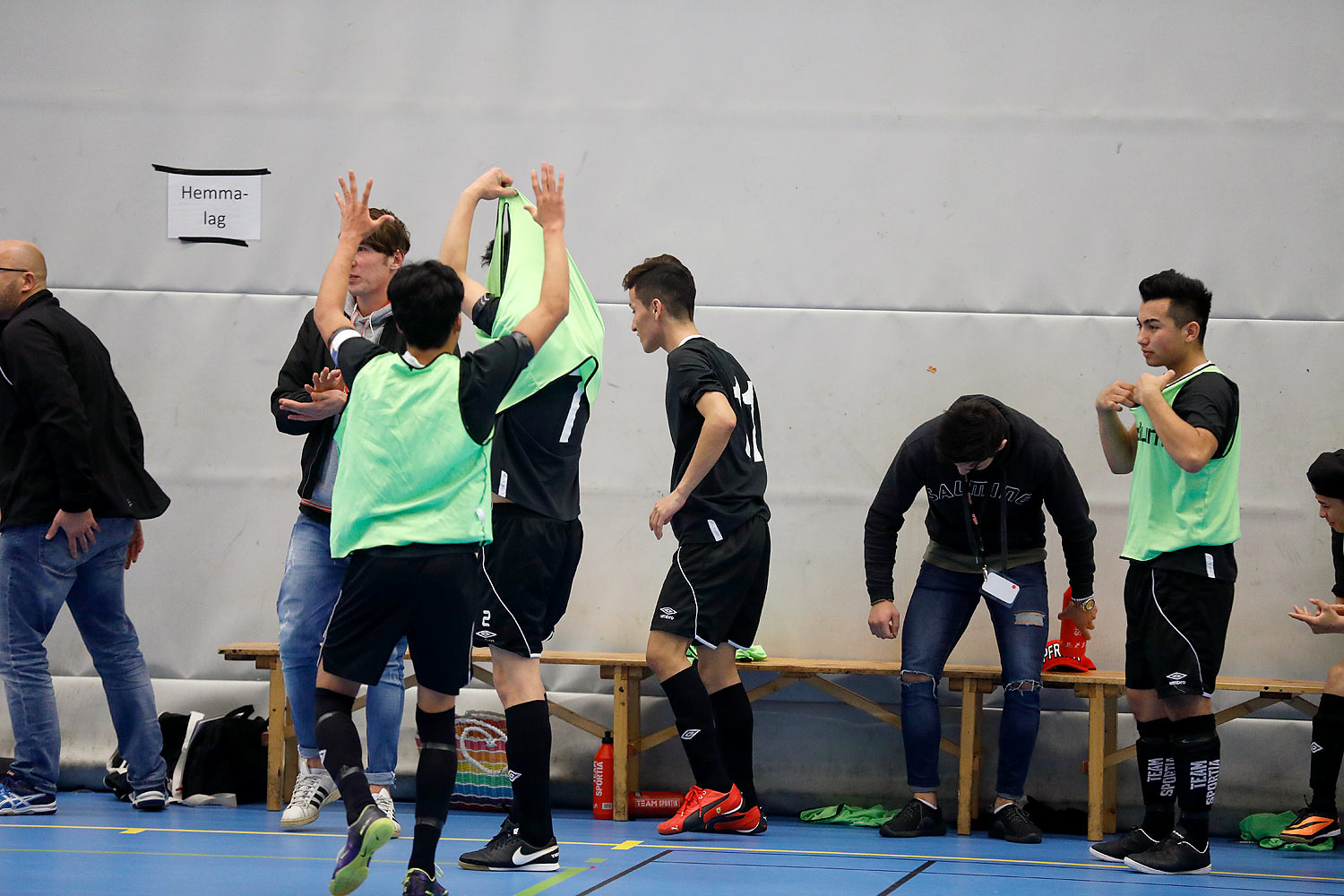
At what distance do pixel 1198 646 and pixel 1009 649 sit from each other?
0.84 metres

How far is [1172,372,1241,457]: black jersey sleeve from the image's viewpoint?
428 cm

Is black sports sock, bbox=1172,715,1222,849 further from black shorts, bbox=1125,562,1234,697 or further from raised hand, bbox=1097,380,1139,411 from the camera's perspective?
raised hand, bbox=1097,380,1139,411

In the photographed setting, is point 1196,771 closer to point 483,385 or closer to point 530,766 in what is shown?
point 530,766

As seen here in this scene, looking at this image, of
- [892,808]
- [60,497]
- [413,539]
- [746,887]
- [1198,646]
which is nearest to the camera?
[413,539]

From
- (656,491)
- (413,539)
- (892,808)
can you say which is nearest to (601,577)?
(656,491)

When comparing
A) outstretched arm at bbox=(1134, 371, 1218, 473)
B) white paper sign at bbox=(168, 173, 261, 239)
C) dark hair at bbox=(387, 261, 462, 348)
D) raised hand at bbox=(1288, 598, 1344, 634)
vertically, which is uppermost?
white paper sign at bbox=(168, 173, 261, 239)

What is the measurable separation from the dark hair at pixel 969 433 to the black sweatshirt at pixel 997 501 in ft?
0.72

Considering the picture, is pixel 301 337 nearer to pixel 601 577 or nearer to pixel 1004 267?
pixel 601 577

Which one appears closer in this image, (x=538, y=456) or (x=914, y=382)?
(x=538, y=456)

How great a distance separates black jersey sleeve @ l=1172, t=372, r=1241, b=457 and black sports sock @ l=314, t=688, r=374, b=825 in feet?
9.76

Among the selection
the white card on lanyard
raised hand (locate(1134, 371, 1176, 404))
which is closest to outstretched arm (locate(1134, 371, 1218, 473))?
raised hand (locate(1134, 371, 1176, 404))

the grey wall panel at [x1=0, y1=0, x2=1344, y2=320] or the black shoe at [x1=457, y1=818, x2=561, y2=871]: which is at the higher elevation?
the grey wall panel at [x1=0, y1=0, x2=1344, y2=320]

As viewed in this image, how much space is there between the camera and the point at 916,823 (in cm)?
501

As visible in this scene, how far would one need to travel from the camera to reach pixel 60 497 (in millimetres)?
4766
